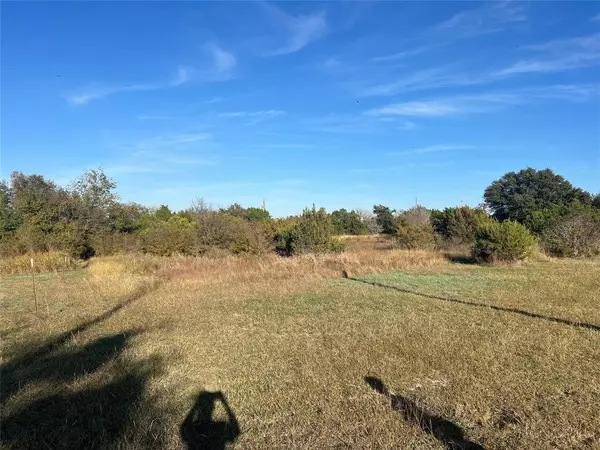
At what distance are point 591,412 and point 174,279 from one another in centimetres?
1270

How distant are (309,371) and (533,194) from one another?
35945mm

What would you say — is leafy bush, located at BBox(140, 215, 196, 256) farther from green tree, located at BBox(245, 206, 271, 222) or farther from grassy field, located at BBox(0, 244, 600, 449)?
green tree, located at BBox(245, 206, 271, 222)

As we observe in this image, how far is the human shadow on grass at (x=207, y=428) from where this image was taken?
343 centimetres

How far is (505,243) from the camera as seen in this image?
56.6 ft

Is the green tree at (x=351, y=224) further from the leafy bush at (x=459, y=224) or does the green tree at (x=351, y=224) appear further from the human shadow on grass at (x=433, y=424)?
the human shadow on grass at (x=433, y=424)

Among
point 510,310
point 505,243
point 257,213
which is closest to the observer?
point 510,310

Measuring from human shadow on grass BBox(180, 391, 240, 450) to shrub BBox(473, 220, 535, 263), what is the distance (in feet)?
51.9

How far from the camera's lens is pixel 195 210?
3256cm

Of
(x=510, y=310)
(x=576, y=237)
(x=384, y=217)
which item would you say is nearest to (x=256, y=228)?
(x=576, y=237)

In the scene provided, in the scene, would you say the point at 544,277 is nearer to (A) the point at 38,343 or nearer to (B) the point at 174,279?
(B) the point at 174,279

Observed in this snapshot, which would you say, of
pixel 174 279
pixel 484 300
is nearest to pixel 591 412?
pixel 484 300

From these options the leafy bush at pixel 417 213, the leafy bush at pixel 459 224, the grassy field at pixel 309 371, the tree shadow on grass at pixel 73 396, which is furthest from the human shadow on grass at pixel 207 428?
the leafy bush at pixel 417 213

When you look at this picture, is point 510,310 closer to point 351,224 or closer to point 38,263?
point 38,263

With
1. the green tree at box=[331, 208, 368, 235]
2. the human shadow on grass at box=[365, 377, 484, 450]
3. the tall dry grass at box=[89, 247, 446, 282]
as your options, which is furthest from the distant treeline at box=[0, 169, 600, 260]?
the green tree at box=[331, 208, 368, 235]
